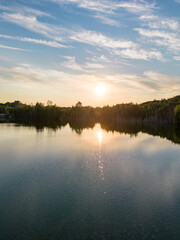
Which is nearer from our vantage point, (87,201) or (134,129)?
(87,201)

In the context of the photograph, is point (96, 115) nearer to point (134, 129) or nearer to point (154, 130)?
point (134, 129)

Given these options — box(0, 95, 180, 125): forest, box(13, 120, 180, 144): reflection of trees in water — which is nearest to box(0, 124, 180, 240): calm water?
box(13, 120, 180, 144): reflection of trees in water

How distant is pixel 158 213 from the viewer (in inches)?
485

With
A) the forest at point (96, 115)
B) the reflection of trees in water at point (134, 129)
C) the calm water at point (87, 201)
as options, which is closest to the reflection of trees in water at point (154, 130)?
the reflection of trees in water at point (134, 129)

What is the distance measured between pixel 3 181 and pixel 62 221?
886 centimetres

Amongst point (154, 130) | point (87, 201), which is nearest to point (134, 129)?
point (154, 130)

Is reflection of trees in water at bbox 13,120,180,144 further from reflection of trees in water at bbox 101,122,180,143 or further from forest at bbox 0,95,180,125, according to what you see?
forest at bbox 0,95,180,125

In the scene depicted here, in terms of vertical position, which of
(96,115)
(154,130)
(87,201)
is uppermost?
(96,115)

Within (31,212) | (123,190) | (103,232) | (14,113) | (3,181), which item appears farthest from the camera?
(14,113)

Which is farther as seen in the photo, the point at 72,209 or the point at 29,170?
the point at 29,170

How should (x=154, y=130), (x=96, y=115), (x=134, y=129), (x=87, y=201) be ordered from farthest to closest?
(x=96, y=115) < (x=134, y=129) < (x=154, y=130) < (x=87, y=201)

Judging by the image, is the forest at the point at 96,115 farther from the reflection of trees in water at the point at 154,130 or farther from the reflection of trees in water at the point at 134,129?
the reflection of trees in water at the point at 154,130

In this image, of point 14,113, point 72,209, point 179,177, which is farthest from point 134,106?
point 72,209

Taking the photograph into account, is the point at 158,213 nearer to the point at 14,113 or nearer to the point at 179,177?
the point at 179,177
